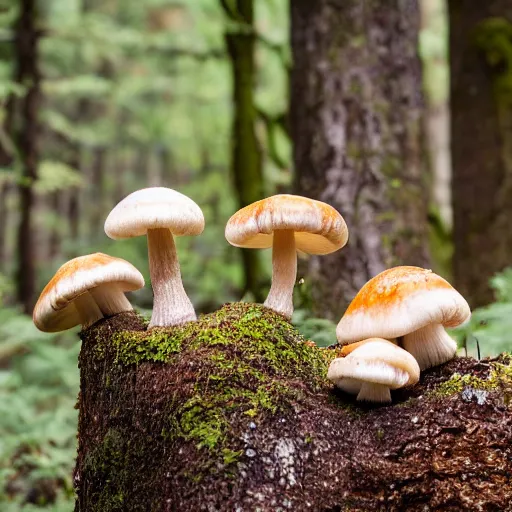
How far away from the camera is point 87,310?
7.84 feet

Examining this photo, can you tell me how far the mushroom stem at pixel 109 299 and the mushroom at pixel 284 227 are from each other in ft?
2.15

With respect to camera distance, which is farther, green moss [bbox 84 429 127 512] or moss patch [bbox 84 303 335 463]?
green moss [bbox 84 429 127 512]

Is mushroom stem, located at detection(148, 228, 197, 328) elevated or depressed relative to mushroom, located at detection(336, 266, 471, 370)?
elevated

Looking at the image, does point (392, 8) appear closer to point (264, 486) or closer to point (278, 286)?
point (278, 286)

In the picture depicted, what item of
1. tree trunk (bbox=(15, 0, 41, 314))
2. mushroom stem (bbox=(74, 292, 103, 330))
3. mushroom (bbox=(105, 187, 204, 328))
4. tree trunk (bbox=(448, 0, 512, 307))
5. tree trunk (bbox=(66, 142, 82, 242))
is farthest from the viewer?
tree trunk (bbox=(66, 142, 82, 242))

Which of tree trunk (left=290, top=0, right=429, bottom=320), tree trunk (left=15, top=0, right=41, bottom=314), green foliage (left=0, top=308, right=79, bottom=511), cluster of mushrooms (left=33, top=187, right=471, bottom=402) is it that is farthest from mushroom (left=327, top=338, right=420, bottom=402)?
tree trunk (left=15, top=0, right=41, bottom=314)

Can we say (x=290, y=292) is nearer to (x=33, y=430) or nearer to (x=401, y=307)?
(x=401, y=307)

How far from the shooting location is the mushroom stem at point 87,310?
2.37m

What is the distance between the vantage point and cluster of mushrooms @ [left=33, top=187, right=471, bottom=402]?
1.83m

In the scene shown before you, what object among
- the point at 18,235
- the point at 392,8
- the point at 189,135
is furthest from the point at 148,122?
the point at 392,8

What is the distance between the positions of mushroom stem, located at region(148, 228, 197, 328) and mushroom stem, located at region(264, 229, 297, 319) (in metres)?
0.37

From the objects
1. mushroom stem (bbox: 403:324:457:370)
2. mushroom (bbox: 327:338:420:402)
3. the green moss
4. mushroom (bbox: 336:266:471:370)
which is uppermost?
mushroom (bbox: 336:266:471:370)

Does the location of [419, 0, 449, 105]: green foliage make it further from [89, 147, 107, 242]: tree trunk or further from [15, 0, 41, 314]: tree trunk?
[89, 147, 107, 242]: tree trunk

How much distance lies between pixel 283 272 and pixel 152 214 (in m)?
0.65
